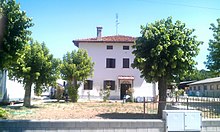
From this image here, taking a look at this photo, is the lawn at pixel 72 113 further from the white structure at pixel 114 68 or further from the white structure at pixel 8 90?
the white structure at pixel 114 68

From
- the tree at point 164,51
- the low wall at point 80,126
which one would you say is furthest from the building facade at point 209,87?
the low wall at point 80,126

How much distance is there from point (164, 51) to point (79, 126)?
243 inches

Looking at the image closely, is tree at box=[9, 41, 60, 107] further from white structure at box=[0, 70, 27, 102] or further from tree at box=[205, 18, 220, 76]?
tree at box=[205, 18, 220, 76]

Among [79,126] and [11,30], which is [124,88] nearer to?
[11,30]

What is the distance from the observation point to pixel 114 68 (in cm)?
3288

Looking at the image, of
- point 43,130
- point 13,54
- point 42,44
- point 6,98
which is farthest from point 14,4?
point 6,98

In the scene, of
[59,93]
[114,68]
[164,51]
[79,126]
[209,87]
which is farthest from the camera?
[209,87]

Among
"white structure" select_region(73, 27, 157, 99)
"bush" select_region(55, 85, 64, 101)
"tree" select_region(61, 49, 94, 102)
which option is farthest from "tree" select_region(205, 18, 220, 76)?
"bush" select_region(55, 85, 64, 101)

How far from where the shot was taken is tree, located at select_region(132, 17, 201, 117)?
12.0 m

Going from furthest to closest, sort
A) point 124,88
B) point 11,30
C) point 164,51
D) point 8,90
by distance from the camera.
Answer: point 124,88, point 8,90, point 164,51, point 11,30

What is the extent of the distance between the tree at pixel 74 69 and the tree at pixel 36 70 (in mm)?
7789

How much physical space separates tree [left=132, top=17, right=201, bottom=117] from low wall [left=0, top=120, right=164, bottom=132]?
14.1ft

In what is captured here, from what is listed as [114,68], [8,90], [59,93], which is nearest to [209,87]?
[114,68]

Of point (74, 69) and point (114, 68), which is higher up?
point (114, 68)
